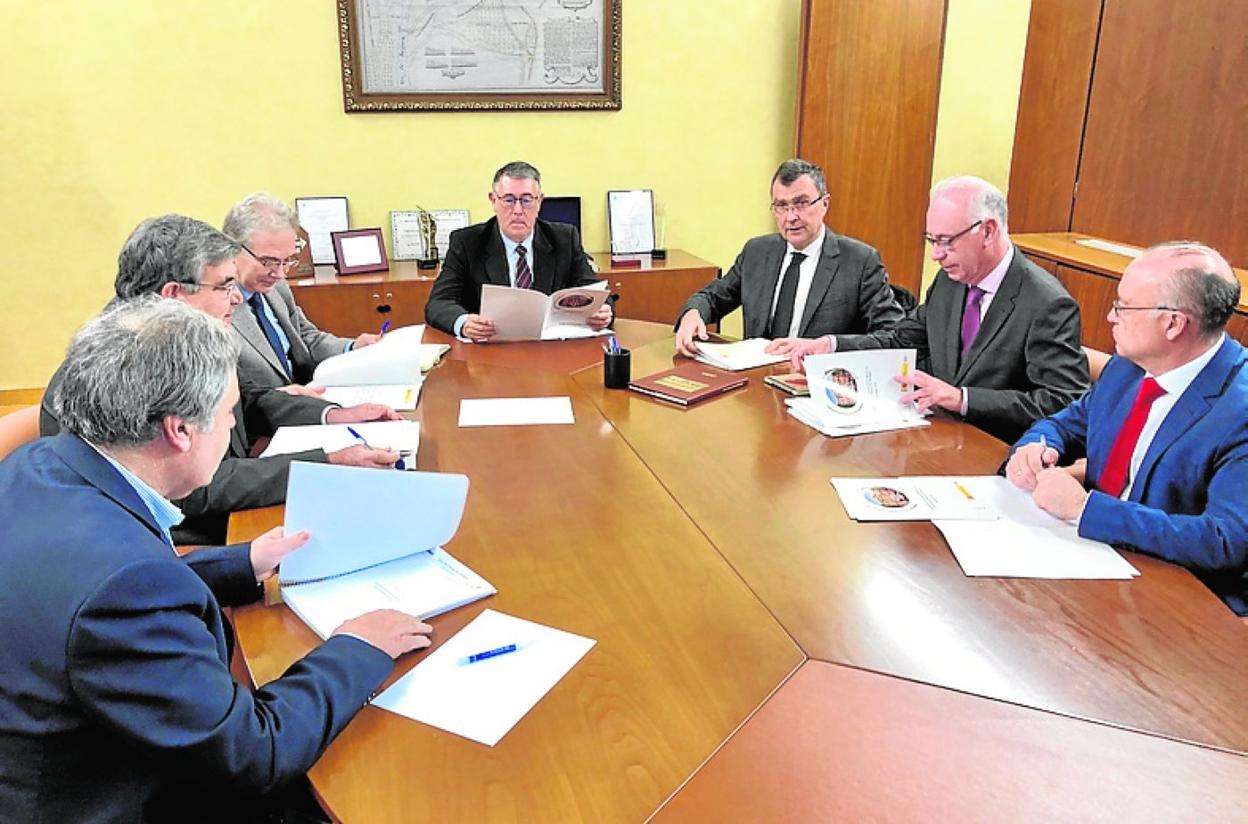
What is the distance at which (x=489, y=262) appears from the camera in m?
3.29

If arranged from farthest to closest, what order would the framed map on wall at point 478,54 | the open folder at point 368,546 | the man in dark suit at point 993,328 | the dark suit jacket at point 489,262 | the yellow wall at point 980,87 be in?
the yellow wall at point 980,87 < the framed map on wall at point 478,54 < the dark suit jacket at point 489,262 < the man in dark suit at point 993,328 < the open folder at point 368,546

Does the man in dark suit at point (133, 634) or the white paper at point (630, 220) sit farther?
the white paper at point (630, 220)

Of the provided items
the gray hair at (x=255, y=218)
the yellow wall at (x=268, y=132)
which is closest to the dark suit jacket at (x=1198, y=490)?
the gray hair at (x=255, y=218)

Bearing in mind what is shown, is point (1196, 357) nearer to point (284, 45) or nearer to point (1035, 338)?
point (1035, 338)

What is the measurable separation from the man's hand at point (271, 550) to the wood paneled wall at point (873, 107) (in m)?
3.61

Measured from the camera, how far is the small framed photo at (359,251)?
13.6ft

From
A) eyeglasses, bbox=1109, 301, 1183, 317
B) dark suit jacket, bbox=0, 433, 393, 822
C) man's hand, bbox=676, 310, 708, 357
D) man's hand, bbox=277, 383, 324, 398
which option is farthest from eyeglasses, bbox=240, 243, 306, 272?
eyeglasses, bbox=1109, 301, 1183, 317

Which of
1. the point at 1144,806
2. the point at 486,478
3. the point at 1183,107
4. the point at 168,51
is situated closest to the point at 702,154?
the point at 1183,107

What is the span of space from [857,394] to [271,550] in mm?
1416

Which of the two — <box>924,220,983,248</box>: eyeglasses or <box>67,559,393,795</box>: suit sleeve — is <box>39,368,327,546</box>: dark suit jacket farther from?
<box>924,220,983,248</box>: eyeglasses

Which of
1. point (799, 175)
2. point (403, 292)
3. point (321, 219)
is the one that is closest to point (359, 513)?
point (799, 175)

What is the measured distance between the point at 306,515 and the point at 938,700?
94 cm

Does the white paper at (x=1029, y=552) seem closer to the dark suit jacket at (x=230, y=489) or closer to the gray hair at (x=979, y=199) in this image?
the gray hair at (x=979, y=199)

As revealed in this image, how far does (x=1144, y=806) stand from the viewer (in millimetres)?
973
